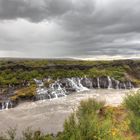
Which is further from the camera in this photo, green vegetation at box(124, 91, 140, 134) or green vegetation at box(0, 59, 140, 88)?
green vegetation at box(0, 59, 140, 88)

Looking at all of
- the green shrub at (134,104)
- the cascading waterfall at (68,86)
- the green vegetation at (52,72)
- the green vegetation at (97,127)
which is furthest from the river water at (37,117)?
the green vegetation at (52,72)

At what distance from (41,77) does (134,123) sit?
42257 millimetres

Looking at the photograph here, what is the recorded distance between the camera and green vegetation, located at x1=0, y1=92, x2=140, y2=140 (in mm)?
16422

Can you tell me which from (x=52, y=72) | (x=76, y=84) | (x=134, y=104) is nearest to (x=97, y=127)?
(x=134, y=104)

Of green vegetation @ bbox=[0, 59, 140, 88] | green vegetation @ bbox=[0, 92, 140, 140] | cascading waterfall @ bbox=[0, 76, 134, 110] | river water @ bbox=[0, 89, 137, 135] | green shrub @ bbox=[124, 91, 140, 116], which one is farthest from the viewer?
green vegetation @ bbox=[0, 59, 140, 88]

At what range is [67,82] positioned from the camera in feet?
197

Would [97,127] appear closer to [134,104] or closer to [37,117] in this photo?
[134,104]

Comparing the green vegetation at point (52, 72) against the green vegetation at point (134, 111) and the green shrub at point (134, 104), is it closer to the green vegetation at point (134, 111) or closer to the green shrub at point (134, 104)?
the green shrub at point (134, 104)

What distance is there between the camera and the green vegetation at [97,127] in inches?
647

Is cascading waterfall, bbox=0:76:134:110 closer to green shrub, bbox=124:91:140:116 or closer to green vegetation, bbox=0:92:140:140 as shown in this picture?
green vegetation, bbox=0:92:140:140

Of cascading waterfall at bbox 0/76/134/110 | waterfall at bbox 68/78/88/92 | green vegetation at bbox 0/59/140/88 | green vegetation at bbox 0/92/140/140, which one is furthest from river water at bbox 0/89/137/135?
waterfall at bbox 68/78/88/92

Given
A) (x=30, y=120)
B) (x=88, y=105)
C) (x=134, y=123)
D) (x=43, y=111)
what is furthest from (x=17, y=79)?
(x=134, y=123)

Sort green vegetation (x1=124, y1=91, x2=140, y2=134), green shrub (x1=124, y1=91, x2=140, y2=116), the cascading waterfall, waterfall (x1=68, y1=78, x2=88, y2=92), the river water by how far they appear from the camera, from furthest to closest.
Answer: waterfall (x1=68, y1=78, x2=88, y2=92) < the cascading waterfall < the river water < green shrub (x1=124, y1=91, x2=140, y2=116) < green vegetation (x1=124, y1=91, x2=140, y2=134)

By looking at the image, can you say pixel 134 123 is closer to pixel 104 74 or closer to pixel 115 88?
pixel 115 88
